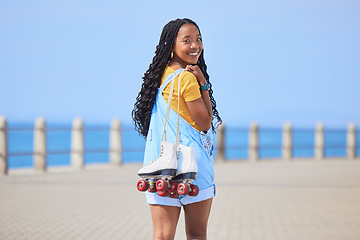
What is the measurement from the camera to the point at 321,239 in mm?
6516

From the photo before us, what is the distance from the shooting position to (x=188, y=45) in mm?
3445

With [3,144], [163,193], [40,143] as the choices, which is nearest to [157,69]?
[163,193]

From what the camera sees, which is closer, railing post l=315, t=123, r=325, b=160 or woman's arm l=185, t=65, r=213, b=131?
woman's arm l=185, t=65, r=213, b=131

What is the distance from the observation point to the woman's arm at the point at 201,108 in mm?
3250

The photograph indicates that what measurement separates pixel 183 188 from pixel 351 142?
2206 cm

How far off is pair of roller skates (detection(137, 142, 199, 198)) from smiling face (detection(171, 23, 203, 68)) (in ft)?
1.91

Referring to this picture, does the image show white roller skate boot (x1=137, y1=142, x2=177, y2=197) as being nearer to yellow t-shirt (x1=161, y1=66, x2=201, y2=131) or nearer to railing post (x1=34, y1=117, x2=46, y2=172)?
yellow t-shirt (x1=161, y1=66, x2=201, y2=131)

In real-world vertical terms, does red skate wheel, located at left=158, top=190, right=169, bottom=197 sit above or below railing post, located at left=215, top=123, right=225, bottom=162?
above

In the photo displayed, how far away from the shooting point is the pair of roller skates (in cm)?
317

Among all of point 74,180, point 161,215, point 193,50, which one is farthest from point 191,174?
point 74,180

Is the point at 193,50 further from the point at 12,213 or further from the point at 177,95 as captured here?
the point at 12,213

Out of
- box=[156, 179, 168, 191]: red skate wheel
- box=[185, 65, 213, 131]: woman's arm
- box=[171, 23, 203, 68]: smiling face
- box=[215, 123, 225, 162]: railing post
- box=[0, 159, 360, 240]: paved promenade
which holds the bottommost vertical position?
box=[0, 159, 360, 240]: paved promenade

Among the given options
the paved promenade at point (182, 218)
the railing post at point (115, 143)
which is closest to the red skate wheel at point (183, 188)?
the paved promenade at point (182, 218)

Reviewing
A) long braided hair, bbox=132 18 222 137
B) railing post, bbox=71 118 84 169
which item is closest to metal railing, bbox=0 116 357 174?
railing post, bbox=71 118 84 169
